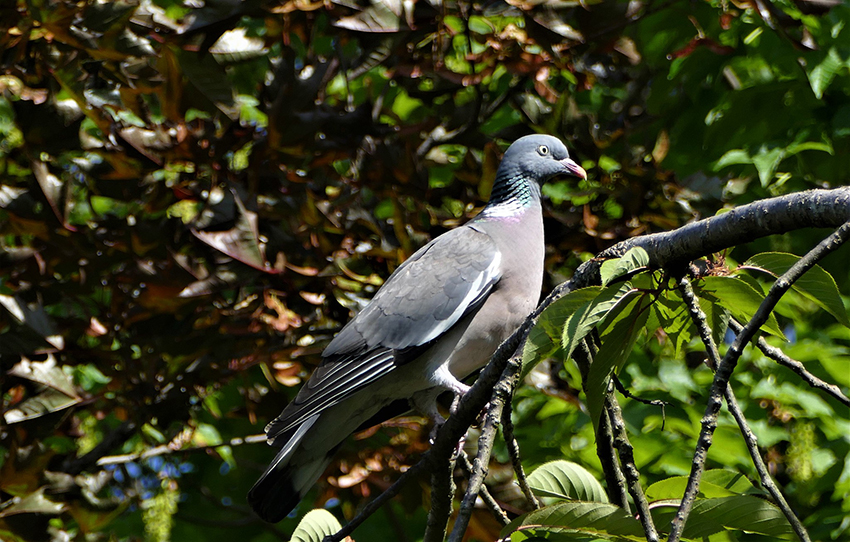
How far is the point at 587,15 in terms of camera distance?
2846 mm

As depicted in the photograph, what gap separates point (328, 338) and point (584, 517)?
5.69ft

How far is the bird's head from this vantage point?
9.96 feet

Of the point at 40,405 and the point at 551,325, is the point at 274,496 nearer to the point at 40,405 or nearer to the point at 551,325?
the point at 40,405

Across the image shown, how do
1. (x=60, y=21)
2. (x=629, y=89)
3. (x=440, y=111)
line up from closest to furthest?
(x=60, y=21)
(x=440, y=111)
(x=629, y=89)

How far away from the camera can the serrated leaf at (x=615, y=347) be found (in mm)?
1261

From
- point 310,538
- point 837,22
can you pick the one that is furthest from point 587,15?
point 310,538

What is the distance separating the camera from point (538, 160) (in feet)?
10.2

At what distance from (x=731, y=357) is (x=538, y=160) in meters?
2.11

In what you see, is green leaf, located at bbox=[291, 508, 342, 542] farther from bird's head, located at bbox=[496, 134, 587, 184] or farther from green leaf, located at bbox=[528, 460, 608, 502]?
bird's head, located at bbox=[496, 134, 587, 184]

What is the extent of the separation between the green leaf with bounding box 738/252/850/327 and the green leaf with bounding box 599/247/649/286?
198 mm

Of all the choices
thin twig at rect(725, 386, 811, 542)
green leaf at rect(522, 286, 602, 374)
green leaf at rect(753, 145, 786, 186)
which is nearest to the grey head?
green leaf at rect(753, 145, 786, 186)

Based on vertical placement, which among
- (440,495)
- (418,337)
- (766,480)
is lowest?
(418,337)

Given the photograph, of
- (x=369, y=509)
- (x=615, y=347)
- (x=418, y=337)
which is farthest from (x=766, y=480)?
(x=418, y=337)

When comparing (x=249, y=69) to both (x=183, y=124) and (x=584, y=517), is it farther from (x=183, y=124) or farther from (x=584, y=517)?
(x=584, y=517)
